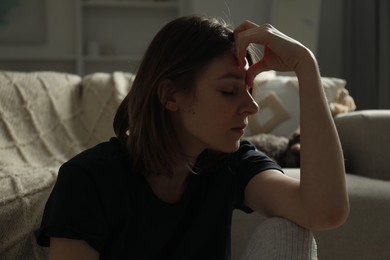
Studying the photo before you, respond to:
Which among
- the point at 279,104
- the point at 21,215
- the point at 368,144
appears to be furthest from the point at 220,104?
the point at 279,104

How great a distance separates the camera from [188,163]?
3.76ft

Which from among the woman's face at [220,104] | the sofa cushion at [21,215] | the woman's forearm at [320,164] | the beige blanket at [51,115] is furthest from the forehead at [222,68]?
the beige blanket at [51,115]

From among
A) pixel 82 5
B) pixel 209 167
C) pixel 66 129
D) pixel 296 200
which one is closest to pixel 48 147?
pixel 66 129

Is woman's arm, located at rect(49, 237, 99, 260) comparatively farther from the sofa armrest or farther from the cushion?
the cushion

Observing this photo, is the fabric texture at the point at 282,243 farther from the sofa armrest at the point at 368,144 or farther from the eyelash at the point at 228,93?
the sofa armrest at the point at 368,144

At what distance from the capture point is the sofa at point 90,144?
1.38 meters

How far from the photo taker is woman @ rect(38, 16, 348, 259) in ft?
3.30

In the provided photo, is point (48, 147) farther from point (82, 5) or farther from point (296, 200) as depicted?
point (82, 5)

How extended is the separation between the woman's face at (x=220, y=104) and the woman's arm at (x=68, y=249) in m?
0.30

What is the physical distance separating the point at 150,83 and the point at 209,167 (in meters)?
0.23

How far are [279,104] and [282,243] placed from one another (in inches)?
56.3

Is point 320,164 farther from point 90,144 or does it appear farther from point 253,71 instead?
point 90,144

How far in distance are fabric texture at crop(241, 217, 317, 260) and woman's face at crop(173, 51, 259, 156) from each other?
0.54 feet

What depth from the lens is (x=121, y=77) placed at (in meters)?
2.49
